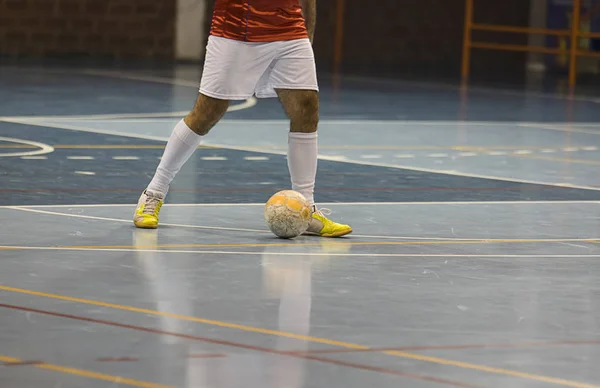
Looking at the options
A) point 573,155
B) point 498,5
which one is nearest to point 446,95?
point 573,155

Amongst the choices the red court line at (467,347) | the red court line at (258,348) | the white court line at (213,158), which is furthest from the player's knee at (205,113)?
the white court line at (213,158)

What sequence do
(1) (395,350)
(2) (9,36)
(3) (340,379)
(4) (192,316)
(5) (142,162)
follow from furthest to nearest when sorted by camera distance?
(2) (9,36) → (5) (142,162) → (4) (192,316) → (1) (395,350) → (3) (340,379)

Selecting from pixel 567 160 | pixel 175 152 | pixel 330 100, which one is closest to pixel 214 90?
pixel 175 152

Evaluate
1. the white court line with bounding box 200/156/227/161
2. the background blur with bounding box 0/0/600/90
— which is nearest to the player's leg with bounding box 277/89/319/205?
the white court line with bounding box 200/156/227/161

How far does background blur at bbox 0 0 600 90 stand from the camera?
66.4ft

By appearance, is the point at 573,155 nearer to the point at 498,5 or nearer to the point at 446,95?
the point at 446,95

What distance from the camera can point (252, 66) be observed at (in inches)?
251

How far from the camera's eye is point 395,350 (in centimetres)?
422

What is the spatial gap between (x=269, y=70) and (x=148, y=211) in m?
0.80

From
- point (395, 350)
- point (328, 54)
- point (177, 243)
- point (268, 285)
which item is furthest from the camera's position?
point (328, 54)

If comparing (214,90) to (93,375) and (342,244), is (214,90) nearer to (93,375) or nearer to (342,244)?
(342,244)

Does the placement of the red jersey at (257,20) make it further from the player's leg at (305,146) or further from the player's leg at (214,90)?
the player's leg at (305,146)

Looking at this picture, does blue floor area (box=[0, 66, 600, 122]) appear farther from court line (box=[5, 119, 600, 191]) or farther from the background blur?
the background blur

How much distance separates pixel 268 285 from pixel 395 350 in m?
1.08
